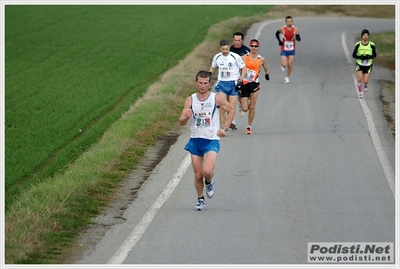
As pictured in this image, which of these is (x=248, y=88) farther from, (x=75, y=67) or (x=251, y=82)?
(x=75, y=67)

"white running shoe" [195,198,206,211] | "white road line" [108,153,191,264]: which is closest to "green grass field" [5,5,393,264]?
"white road line" [108,153,191,264]

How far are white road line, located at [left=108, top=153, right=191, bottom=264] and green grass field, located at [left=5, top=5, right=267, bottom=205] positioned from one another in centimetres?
303

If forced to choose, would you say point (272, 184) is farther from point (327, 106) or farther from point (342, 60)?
point (342, 60)

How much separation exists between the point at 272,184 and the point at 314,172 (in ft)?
3.83

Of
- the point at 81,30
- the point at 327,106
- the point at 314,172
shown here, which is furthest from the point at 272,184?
the point at 81,30

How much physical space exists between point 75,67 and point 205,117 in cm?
1958

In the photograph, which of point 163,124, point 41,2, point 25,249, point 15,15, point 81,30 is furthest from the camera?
point 41,2

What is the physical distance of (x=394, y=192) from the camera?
1223cm

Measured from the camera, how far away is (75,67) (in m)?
29.7

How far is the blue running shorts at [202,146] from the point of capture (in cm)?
1084

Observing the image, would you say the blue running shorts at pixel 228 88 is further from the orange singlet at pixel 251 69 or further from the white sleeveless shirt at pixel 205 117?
the white sleeveless shirt at pixel 205 117

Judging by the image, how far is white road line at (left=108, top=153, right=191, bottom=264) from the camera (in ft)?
29.5

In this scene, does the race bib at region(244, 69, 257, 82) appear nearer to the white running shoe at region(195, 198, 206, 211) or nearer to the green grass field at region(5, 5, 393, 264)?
the green grass field at region(5, 5, 393, 264)

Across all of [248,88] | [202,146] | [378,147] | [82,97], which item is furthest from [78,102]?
[202,146]
